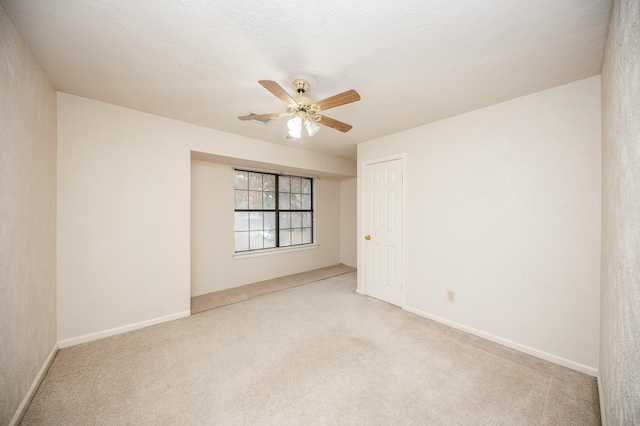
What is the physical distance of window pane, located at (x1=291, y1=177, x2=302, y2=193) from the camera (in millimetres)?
4891

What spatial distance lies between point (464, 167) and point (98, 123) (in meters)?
3.99

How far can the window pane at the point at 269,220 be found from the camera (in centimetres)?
454

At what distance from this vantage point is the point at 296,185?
4.96 m

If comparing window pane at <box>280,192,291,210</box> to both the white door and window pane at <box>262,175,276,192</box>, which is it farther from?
the white door

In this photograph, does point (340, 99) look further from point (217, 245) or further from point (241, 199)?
point (217, 245)

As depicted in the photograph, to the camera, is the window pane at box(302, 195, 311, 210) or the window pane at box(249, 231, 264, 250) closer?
the window pane at box(249, 231, 264, 250)

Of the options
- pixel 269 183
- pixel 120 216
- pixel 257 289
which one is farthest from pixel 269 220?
pixel 120 216

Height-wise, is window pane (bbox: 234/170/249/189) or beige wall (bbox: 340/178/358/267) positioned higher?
window pane (bbox: 234/170/249/189)

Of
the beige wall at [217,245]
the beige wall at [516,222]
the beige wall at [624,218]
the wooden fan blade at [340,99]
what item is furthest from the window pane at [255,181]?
the beige wall at [624,218]

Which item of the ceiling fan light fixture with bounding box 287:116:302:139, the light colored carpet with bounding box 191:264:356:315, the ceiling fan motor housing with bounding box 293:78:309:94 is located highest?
the ceiling fan motor housing with bounding box 293:78:309:94

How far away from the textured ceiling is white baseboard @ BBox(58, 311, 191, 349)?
243cm

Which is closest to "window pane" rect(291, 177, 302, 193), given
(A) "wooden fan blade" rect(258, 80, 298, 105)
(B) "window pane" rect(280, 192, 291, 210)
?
(B) "window pane" rect(280, 192, 291, 210)

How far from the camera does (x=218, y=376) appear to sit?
1906 millimetres

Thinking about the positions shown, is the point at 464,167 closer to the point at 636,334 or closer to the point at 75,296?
the point at 636,334
